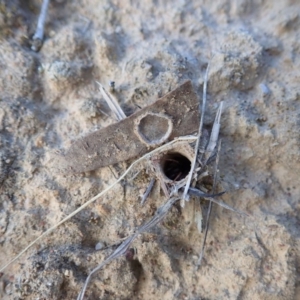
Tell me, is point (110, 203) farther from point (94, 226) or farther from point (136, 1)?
point (136, 1)

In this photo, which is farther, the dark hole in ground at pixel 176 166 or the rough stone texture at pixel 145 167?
the dark hole in ground at pixel 176 166

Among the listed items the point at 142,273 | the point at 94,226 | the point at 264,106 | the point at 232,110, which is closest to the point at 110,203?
the point at 94,226

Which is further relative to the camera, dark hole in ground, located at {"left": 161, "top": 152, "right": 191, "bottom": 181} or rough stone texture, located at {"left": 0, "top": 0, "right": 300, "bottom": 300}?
dark hole in ground, located at {"left": 161, "top": 152, "right": 191, "bottom": 181}

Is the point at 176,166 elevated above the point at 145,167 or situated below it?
below
